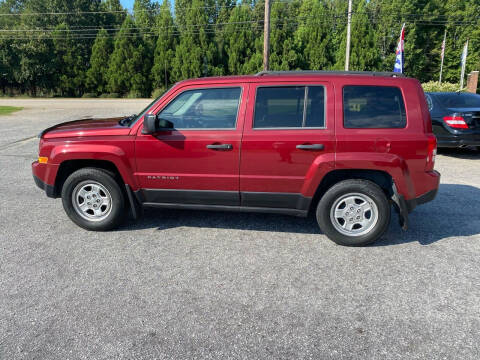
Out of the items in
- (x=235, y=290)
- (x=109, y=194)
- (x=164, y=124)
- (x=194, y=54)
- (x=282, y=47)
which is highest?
(x=282, y=47)

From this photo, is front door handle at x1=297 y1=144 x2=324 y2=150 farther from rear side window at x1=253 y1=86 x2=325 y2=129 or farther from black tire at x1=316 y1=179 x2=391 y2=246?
black tire at x1=316 y1=179 x2=391 y2=246

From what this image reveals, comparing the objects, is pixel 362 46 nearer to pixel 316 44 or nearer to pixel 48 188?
pixel 316 44

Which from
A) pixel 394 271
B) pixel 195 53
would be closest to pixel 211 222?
pixel 394 271

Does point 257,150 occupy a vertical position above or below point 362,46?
below

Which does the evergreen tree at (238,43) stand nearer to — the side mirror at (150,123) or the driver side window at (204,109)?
the driver side window at (204,109)

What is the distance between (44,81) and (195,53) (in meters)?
20.1

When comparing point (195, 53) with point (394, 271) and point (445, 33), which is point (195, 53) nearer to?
point (445, 33)

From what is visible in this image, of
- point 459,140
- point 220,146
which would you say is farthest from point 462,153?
point 220,146

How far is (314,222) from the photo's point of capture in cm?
489

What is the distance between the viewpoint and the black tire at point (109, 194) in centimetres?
440

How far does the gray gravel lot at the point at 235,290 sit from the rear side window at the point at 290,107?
1.36 metres

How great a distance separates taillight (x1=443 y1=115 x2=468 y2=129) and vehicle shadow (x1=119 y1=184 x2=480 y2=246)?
3.27 m

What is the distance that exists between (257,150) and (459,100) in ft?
24.0

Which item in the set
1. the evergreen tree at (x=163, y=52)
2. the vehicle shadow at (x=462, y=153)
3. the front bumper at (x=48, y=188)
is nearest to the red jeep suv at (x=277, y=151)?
the front bumper at (x=48, y=188)
